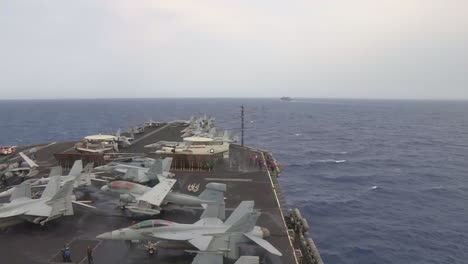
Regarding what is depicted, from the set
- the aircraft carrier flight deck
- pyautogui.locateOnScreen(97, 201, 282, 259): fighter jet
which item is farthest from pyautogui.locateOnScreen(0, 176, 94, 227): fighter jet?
pyautogui.locateOnScreen(97, 201, 282, 259): fighter jet

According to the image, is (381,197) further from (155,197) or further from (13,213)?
(13,213)

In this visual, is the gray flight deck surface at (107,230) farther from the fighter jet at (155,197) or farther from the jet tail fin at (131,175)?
the jet tail fin at (131,175)

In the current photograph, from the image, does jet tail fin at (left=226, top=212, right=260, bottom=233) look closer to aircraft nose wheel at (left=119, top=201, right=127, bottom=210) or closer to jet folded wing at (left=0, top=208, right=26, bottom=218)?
aircraft nose wheel at (left=119, top=201, right=127, bottom=210)

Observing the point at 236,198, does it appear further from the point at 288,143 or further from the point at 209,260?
the point at 288,143

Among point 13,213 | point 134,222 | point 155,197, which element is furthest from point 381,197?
point 13,213

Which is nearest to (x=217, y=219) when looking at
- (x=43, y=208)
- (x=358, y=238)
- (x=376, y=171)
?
(x=43, y=208)

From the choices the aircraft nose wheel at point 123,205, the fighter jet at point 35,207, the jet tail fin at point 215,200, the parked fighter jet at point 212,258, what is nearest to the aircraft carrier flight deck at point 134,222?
the aircraft nose wheel at point 123,205
